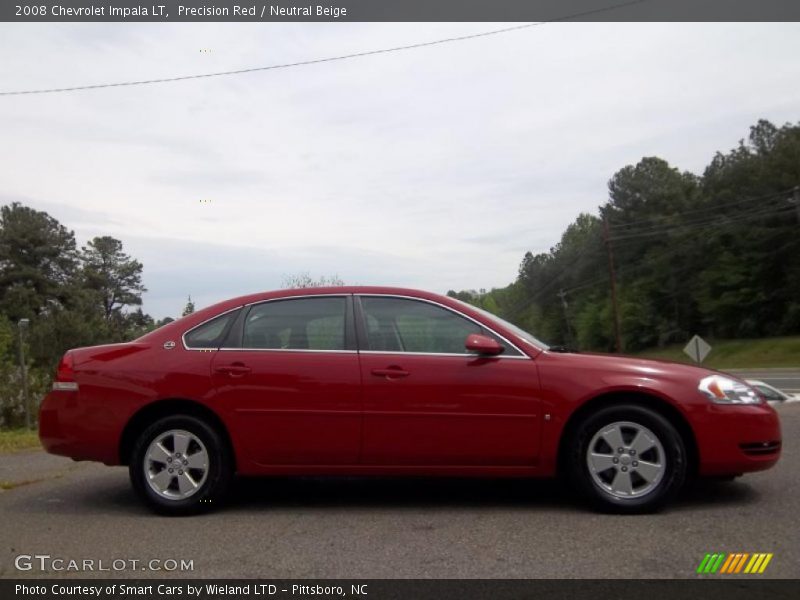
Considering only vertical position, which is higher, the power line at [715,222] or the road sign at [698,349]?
the power line at [715,222]

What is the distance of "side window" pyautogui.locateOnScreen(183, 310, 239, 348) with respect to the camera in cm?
533

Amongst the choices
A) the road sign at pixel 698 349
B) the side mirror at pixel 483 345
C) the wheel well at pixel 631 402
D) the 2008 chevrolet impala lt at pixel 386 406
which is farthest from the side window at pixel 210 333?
the road sign at pixel 698 349

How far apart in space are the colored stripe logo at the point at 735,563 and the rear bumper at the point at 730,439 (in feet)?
2.96

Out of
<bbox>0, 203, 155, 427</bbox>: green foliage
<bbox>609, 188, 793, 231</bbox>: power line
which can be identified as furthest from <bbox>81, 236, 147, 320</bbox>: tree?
<bbox>609, 188, 793, 231</bbox>: power line

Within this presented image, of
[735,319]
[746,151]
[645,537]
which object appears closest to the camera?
[645,537]

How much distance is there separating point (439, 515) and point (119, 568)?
1.92m

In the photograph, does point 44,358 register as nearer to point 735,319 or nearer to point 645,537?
point 645,537

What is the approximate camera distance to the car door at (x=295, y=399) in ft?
16.6

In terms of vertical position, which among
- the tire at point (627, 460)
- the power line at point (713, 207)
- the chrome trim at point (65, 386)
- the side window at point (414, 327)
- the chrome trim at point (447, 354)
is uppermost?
the power line at point (713, 207)

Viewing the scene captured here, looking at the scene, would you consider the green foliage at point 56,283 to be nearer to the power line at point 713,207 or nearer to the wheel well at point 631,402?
the wheel well at point 631,402

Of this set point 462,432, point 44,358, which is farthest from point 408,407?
point 44,358

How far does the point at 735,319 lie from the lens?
68.0m

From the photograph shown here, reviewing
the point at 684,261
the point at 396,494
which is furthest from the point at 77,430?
the point at 684,261
